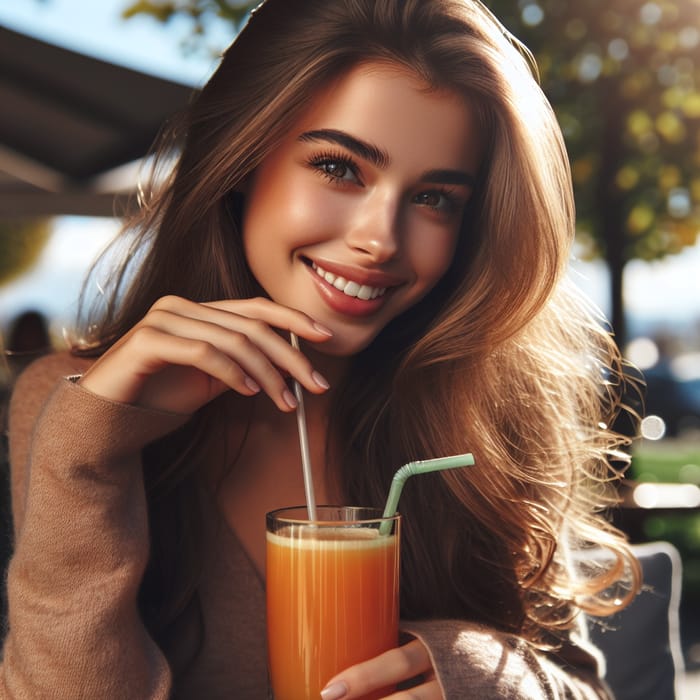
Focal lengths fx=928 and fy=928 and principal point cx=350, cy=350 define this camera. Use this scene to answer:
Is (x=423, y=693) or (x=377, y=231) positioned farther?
(x=377, y=231)

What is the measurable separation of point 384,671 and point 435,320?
0.83m

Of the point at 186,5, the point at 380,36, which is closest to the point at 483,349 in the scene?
the point at 380,36

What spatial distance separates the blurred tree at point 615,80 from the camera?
186 inches

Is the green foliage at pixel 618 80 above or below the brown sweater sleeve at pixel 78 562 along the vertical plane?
above

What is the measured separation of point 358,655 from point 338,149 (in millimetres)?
858

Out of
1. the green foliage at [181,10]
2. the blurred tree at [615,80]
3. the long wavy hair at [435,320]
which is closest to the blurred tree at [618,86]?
the blurred tree at [615,80]

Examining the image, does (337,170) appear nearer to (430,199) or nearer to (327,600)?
(430,199)

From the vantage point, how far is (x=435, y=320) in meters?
1.97

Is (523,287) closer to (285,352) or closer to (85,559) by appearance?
(285,352)

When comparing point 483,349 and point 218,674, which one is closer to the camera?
point 218,674

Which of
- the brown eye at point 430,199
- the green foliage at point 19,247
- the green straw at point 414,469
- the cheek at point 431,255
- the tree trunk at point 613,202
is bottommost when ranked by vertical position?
the green straw at point 414,469

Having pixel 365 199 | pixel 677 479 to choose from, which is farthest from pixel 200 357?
pixel 677 479

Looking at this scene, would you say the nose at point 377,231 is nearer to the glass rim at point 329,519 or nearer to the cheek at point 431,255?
the cheek at point 431,255

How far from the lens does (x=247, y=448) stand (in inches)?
76.7
